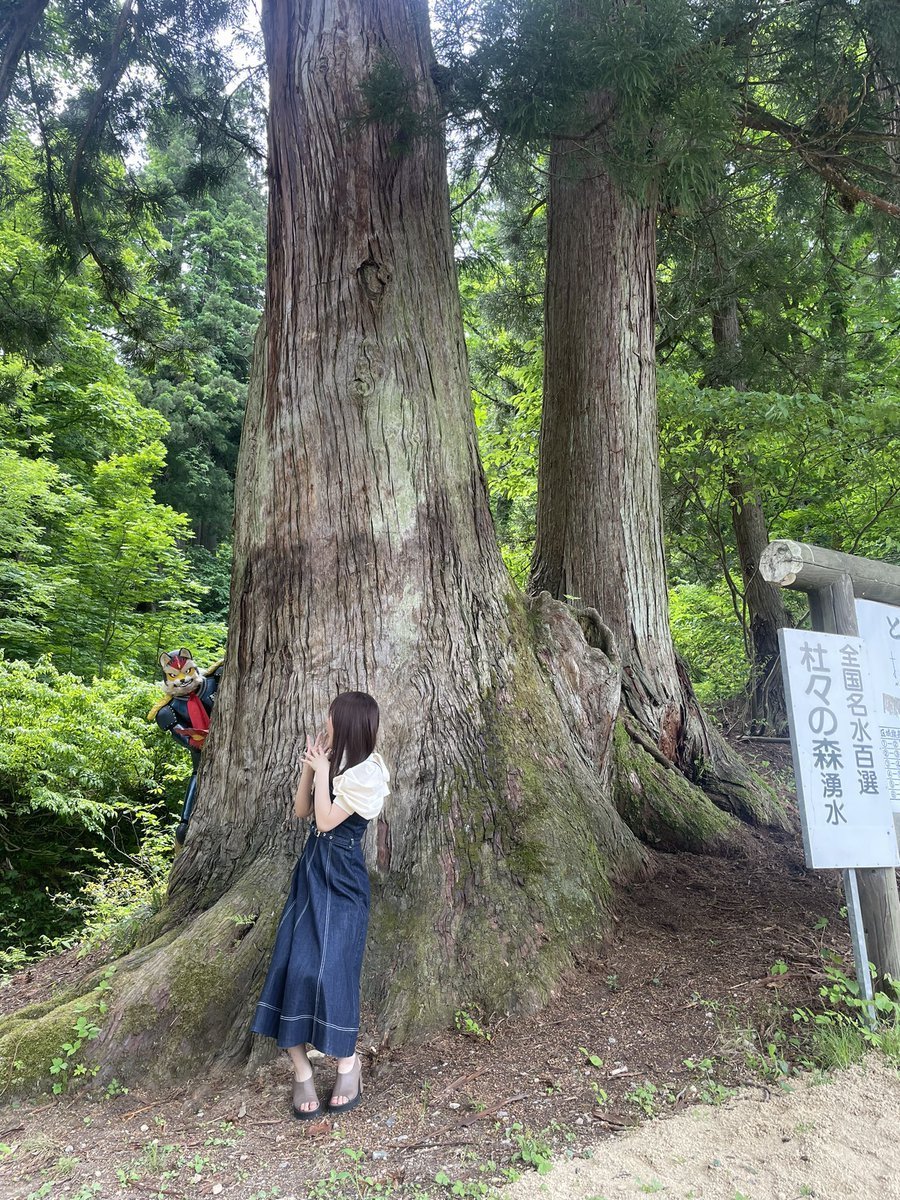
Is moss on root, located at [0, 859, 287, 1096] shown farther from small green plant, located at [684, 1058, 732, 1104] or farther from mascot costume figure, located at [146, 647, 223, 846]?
small green plant, located at [684, 1058, 732, 1104]

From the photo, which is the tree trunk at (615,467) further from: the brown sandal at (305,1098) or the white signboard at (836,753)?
the brown sandal at (305,1098)

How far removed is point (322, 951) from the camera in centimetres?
277

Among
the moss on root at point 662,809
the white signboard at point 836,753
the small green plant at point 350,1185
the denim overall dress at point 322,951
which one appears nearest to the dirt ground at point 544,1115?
the small green plant at point 350,1185

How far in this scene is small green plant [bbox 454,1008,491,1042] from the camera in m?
3.04

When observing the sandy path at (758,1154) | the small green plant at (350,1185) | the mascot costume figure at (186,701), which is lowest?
the small green plant at (350,1185)

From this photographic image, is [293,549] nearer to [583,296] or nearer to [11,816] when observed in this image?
[583,296]

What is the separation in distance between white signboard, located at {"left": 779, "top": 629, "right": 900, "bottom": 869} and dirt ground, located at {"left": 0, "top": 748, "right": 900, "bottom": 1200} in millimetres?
648

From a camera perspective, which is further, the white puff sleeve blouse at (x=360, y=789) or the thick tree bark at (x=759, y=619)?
the thick tree bark at (x=759, y=619)

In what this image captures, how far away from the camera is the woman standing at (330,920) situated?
274 centimetres

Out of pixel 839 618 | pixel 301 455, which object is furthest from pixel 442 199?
pixel 839 618

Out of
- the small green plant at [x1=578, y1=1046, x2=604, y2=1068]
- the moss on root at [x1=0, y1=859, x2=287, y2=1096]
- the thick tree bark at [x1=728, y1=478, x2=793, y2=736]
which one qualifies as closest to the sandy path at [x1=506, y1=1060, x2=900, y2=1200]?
the small green plant at [x1=578, y1=1046, x2=604, y2=1068]

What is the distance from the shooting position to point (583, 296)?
593cm

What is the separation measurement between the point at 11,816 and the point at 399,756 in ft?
20.5

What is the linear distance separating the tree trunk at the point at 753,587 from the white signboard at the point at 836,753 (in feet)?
17.0
